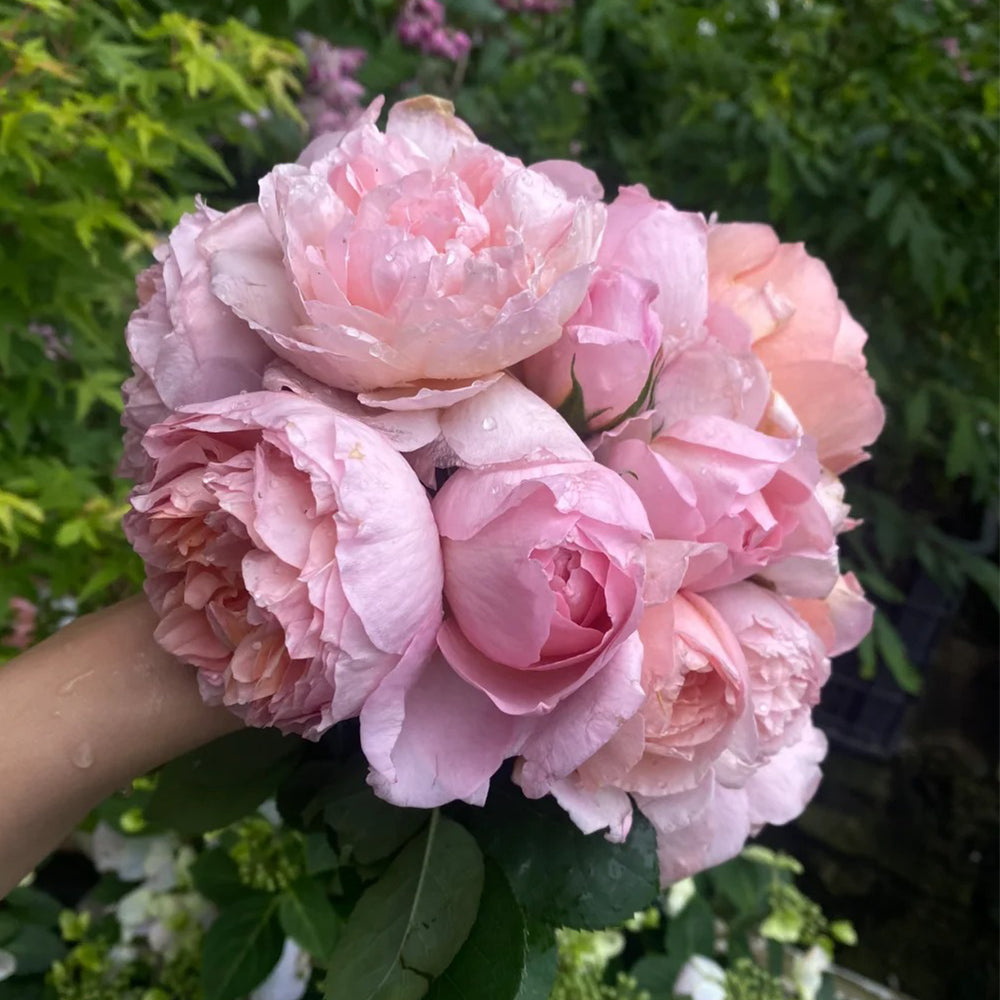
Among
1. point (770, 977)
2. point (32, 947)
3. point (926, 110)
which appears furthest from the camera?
point (926, 110)

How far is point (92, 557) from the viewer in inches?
28.8

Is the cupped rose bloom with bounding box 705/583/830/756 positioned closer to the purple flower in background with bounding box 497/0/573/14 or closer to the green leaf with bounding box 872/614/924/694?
the green leaf with bounding box 872/614/924/694

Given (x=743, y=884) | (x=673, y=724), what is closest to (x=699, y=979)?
(x=743, y=884)

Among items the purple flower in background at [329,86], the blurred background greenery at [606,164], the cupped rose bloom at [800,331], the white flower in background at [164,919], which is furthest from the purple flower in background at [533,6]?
the white flower in background at [164,919]

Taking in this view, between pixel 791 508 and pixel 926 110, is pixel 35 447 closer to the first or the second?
pixel 791 508

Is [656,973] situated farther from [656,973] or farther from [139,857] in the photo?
[139,857]

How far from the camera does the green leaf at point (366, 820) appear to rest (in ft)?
1.21

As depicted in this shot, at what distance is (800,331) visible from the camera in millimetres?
349

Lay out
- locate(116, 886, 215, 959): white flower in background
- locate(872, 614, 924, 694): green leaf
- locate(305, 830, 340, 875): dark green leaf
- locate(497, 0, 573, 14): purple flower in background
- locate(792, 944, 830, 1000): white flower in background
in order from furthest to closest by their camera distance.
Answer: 1. locate(497, 0, 573, 14): purple flower in background
2. locate(872, 614, 924, 694): green leaf
3. locate(792, 944, 830, 1000): white flower in background
4. locate(116, 886, 215, 959): white flower in background
5. locate(305, 830, 340, 875): dark green leaf

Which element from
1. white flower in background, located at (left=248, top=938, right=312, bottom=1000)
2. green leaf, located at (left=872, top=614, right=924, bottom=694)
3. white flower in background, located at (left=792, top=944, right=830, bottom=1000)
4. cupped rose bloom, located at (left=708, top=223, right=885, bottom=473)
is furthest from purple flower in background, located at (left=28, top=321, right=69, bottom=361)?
green leaf, located at (left=872, top=614, right=924, bottom=694)

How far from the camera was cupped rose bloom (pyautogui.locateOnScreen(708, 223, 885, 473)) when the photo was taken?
0.34 meters

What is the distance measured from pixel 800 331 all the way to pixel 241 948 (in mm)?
530

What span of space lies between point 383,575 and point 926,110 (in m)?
1.24

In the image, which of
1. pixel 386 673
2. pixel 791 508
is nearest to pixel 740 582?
pixel 791 508
